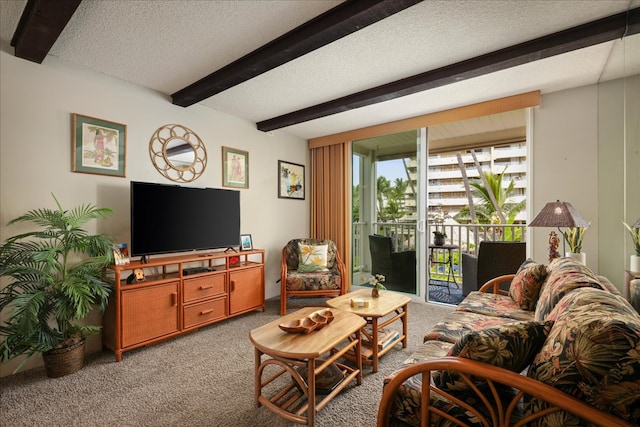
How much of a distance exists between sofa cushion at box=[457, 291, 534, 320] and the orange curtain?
2122 mm

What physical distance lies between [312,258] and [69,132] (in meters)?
2.80

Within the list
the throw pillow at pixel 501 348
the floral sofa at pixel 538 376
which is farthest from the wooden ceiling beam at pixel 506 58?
the throw pillow at pixel 501 348

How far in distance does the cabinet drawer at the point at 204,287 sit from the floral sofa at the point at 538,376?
2.20 meters

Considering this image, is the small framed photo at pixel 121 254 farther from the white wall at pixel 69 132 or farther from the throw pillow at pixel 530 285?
the throw pillow at pixel 530 285

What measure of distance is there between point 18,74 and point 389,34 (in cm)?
277

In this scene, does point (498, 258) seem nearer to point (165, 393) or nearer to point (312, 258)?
point (312, 258)

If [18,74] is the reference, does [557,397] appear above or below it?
below

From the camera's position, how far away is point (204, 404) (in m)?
1.83

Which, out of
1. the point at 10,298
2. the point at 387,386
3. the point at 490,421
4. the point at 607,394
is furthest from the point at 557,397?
the point at 10,298

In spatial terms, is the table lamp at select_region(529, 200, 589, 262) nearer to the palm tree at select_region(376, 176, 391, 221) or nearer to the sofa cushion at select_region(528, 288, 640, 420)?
the sofa cushion at select_region(528, 288, 640, 420)

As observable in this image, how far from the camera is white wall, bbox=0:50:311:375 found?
7.29ft

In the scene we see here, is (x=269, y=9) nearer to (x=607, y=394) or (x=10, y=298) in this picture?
(x=607, y=394)

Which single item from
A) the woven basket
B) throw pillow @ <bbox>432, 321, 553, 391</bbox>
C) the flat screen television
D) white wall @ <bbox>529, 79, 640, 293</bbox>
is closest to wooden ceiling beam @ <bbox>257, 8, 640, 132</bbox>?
white wall @ <bbox>529, 79, 640, 293</bbox>

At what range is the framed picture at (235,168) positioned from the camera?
367 cm
